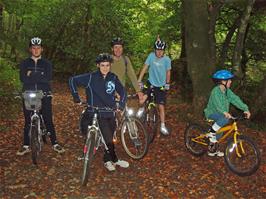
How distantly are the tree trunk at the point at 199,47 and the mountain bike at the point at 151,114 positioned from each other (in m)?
1.90

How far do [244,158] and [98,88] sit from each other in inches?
129

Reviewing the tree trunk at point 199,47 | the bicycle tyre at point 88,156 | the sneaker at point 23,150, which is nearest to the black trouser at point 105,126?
the bicycle tyre at point 88,156

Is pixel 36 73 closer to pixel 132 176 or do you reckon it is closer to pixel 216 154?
pixel 132 176

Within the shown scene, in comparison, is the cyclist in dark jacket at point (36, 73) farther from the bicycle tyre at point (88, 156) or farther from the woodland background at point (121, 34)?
the woodland background at point (121, 34)

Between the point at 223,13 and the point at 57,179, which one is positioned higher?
the point at 223,13

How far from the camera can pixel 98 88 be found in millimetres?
7629

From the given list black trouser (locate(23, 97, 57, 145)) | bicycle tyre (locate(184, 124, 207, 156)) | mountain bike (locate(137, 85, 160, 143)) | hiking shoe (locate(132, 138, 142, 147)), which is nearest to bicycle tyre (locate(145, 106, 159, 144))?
mountain bike (locate(137, 85, 160, 143))

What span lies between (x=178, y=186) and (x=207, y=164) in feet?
4.43

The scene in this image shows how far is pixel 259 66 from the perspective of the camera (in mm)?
15359

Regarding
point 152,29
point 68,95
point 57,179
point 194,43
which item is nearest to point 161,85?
point 194,43

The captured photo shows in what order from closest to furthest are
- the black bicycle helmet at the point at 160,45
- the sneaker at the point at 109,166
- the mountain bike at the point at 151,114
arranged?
the sneaker at the point at 109,166 → the black bicycle helmet at the point at 160,45 → the mountain bike at the point at 151,114

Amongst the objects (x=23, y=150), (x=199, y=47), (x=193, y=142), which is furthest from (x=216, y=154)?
(x=23, y=150)

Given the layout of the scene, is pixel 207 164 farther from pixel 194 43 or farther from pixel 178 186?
pixel 194 43

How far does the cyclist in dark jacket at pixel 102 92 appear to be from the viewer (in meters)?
7.59
